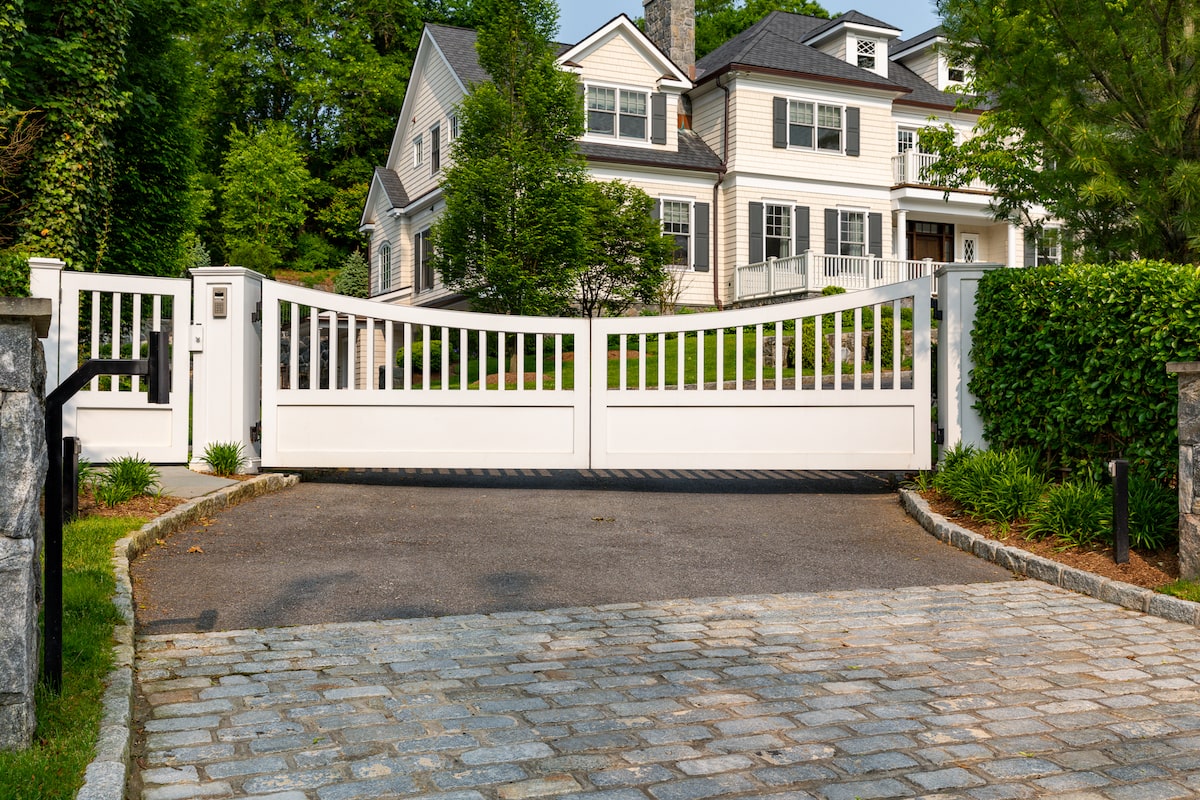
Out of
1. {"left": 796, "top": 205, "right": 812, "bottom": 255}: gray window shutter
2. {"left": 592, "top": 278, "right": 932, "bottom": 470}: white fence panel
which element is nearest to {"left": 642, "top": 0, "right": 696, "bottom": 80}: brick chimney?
{"left": 796, "top": 205, "right": 812, "bottom": 255}: gray window shutter

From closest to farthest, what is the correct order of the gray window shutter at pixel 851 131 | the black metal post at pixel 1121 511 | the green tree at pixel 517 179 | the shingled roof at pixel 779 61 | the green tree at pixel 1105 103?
the black metal post at pixel 1121 511, the green tree at pixel 1105 103, the green tree at pixel 517 179, the shingled roof at pixel 779 61, the gray window shutter at pixel 851 131

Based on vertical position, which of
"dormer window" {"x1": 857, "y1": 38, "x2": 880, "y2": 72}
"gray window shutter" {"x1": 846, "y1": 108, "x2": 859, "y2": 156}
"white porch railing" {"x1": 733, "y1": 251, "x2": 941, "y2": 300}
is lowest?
"white porch railing" {"x1": 733, "y1": 251, "x2": 941, "y2": 300}

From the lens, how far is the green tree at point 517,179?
20016 millimetres

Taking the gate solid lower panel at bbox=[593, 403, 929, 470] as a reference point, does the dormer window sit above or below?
above

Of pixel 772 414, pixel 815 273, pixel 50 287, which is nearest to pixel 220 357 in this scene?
pixel 50 287

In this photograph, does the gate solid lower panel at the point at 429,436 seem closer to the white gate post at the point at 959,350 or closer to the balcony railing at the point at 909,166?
the white gate post at the point at 959,350

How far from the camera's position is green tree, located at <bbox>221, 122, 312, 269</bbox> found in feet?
141

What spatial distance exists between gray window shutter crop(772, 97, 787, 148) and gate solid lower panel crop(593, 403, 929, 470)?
1974 centimetres

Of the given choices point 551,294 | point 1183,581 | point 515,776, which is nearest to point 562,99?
point 551,294

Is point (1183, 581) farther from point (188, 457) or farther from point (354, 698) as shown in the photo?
point (188, 457)

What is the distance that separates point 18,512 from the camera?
332cm

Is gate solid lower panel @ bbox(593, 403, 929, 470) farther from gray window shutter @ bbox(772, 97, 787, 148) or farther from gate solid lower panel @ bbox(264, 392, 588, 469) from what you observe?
gray window shutter @ bbox(772, 97, 787, 148)

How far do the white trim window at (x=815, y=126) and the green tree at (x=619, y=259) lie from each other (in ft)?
24.9

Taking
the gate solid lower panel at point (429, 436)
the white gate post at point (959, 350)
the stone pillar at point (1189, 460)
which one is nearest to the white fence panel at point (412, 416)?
the gate solid lower panel at point (429, 436)
